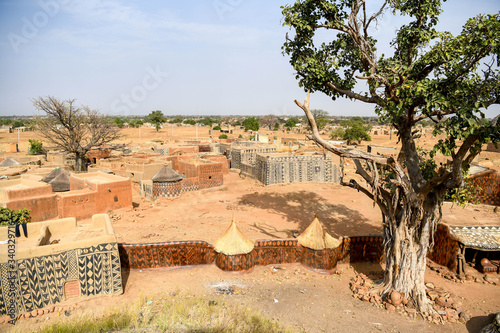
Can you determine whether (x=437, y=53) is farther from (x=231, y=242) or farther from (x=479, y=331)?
(x=231, y=242)

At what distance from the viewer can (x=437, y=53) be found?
7.13 meters

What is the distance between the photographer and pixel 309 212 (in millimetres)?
15758

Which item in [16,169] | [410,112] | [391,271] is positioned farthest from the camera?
[16,169]

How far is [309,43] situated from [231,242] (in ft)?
21.6

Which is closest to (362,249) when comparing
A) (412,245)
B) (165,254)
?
(412,245)

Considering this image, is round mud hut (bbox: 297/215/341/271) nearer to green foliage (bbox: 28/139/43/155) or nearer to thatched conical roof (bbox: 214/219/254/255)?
thatched conical roof (bbox: 214/219/254/255)

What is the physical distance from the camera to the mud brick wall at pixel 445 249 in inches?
379

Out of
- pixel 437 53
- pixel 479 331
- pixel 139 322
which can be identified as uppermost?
pixel 437 53

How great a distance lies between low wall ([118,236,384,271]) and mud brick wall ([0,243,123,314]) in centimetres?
142

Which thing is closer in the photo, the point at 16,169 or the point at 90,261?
the point at 90,261

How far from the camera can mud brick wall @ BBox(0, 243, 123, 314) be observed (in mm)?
7109

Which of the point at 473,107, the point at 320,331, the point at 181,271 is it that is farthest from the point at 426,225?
the point at 181,271

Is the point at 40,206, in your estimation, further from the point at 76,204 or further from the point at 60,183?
the point at 60,183

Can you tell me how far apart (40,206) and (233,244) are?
9.65 metres
